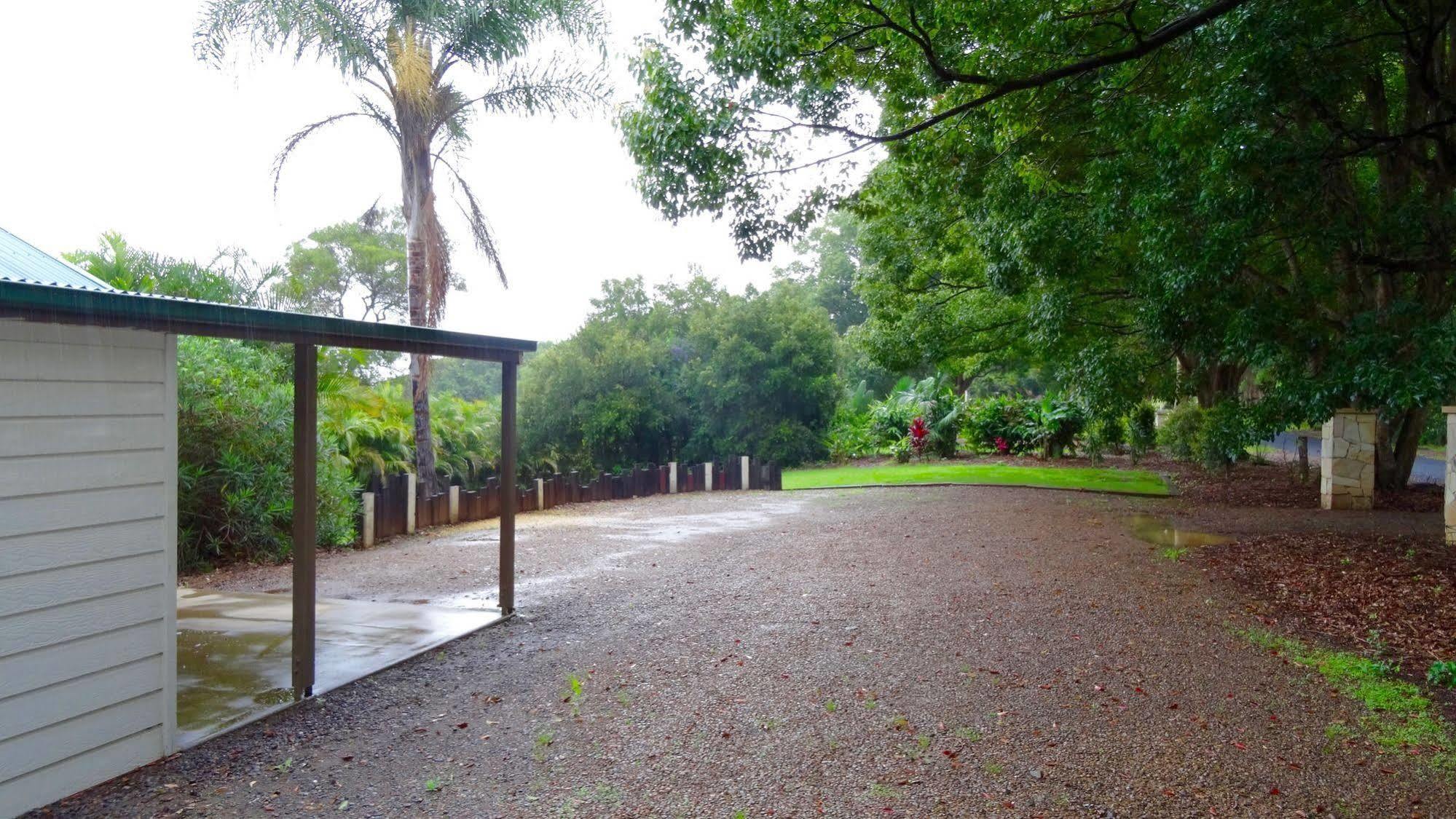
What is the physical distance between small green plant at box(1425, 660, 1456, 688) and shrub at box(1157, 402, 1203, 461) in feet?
39.4

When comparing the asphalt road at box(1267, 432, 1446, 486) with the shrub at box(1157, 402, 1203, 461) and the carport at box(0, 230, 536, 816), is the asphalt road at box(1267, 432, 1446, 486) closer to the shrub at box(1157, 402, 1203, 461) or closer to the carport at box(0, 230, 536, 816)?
the shrub at box(1157, 402, 1203, 461)

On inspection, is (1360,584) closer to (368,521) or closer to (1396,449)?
(1396,449)

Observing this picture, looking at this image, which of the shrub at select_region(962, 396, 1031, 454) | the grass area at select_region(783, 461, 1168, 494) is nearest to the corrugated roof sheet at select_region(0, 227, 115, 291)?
the grass area at select_region(783, 461, 1168, 494)

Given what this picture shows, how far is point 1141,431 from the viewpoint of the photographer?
1980cm

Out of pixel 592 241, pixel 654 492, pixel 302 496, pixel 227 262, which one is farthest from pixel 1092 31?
pixel 592 241

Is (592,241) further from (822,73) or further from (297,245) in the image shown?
(822,73)

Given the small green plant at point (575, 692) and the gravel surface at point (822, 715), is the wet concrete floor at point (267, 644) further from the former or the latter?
the small green plant at point (575, 692)

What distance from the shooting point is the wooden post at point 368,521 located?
1086cm

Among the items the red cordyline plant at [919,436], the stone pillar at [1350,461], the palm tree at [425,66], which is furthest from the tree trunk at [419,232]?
the stone pillar at [1350,461]

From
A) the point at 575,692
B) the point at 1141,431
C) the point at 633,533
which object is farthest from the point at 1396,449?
the point at 575,692

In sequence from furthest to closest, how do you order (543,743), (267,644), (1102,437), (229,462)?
(1102,437) → (229,462) → (267,644) → (543,743)

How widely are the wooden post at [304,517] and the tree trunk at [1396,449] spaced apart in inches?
527

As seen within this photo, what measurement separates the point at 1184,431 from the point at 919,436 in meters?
5.46

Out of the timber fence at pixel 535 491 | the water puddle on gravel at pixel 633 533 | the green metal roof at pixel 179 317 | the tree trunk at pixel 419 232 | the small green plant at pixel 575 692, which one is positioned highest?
the tree trunk at pixel 419 232
